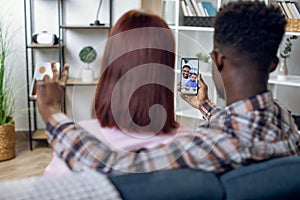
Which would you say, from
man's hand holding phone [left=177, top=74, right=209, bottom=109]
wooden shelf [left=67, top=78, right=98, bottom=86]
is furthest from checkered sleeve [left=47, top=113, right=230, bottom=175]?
wooden shelf [left=67, top=78, right=98, bottom=86]

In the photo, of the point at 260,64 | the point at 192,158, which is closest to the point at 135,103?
the point at 192,158

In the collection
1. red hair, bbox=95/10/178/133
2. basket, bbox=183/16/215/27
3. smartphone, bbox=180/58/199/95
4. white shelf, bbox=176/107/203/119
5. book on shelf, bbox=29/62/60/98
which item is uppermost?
basket, bbox=183/16/215/27

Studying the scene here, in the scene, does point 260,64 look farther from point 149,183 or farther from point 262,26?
point 149,183

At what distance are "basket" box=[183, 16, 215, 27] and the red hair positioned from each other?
2.48 meters

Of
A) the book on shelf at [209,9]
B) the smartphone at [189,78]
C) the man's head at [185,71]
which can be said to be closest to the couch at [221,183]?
the smartphone at [189,78]

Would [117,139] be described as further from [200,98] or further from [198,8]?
[198,8]

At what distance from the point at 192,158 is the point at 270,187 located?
0.58 feet

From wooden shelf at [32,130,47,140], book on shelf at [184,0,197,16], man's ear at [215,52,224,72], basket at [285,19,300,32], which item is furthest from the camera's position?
wooden shelf at [32,130,47,140]

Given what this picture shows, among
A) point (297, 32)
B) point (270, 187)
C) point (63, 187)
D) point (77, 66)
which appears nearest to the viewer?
point (63, 187)

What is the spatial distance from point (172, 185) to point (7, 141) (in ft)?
8.95

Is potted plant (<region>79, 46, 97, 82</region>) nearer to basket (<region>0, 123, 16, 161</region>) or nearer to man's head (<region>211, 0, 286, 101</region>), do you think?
basket (<region>0, 123, 16, 161</region>)

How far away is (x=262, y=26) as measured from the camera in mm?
1140

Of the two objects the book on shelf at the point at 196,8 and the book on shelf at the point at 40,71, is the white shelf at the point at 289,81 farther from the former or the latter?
the book on shelf at the point at 40,71

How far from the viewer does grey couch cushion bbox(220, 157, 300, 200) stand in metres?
0.96
